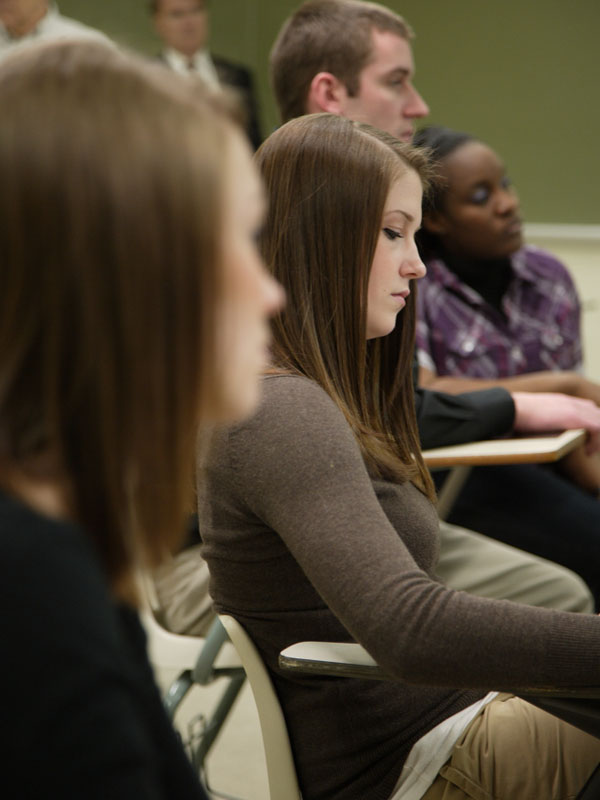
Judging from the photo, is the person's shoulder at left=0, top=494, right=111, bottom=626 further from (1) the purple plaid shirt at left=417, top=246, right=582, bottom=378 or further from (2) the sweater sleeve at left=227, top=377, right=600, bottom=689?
(1) the purple plaid shirt at left=417, top=246, right=582, bottom=378

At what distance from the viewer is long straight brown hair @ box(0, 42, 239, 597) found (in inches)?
20.8

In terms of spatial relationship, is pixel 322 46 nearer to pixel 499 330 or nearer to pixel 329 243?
pixel 499 330

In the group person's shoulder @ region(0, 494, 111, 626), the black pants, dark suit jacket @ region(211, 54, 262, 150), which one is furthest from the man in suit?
person's shoulder @ region(0, 494, 111, 626)

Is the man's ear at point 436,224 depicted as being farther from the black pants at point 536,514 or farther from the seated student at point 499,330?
the black pants at point 536,514

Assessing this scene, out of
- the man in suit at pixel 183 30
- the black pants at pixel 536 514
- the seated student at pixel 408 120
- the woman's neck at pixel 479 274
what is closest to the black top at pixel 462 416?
the seated student at pixel 408 120

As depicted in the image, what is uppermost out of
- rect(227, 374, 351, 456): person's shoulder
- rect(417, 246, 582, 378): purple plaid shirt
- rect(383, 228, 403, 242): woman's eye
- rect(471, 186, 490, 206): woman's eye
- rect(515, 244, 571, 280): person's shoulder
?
rect(383, 228, 403, 242): woman's eye

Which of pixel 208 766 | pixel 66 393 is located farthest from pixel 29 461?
pixel 208 766

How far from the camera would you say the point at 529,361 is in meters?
2.53

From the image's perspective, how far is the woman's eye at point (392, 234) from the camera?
1.22 m

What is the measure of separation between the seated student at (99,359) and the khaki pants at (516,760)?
1.86 feet

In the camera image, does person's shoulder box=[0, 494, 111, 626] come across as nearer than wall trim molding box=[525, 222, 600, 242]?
Yes

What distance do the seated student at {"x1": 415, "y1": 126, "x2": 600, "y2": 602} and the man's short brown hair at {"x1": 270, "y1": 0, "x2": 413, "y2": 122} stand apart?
310mm

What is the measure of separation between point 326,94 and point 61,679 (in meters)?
1.85

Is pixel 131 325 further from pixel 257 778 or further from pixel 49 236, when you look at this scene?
pixel 257 778
